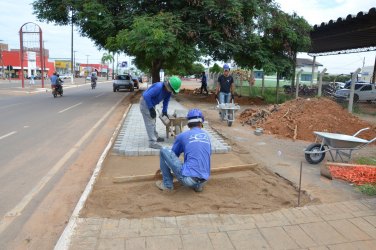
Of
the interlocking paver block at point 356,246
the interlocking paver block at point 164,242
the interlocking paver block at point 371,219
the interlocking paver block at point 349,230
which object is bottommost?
the interlocking paver block at point 164,242

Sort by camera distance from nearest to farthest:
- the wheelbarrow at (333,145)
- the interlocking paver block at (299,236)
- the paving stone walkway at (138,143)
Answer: the interlocking paver block at (299,236), the wheelbarrow at (333,145), the paving stone walkway at (138,143)

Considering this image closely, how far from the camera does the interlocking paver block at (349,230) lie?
380 cm

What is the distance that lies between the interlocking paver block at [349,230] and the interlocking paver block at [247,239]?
0.91 meters

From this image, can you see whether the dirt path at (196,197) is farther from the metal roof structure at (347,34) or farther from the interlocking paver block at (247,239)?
the metal roof structure at (347,34)

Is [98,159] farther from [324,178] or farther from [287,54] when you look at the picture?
[287,54]

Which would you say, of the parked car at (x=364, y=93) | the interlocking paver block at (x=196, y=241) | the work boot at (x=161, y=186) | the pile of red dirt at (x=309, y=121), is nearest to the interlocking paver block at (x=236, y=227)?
the interlocking paver block at (x=196, y=241)

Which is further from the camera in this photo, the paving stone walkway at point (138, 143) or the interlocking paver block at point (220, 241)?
the paving stone walkway at point (138, 143)

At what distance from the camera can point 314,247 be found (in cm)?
359

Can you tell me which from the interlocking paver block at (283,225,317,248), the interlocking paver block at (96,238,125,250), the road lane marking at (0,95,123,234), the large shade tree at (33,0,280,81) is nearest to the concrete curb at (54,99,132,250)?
the interlocking paver block at (96,238,125,250)

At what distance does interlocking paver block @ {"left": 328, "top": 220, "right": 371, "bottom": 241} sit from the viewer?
12.5 feet

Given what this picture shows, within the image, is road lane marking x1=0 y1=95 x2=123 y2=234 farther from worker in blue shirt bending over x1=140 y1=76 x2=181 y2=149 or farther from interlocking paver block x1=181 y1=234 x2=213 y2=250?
interlocking paver block x1=181 y1=234 x2=213 y2=250

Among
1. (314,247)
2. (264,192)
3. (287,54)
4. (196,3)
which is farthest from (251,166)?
(287,54)

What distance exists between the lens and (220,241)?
3.70 m

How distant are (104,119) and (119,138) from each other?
4923 millimetres
